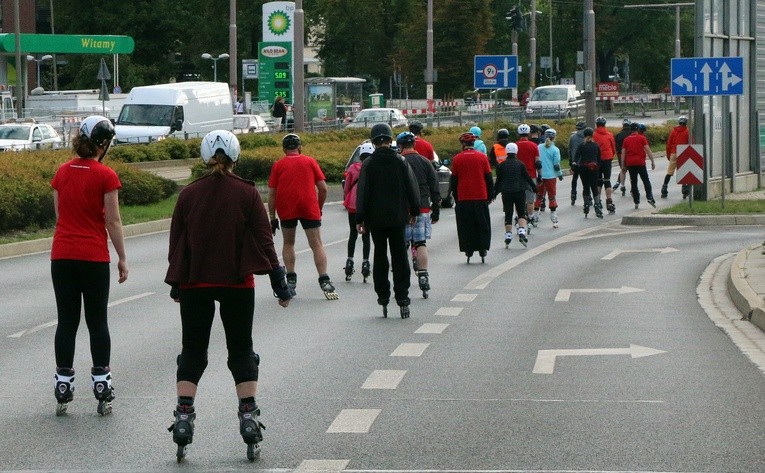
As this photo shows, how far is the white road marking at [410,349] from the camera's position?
11521 millimetres

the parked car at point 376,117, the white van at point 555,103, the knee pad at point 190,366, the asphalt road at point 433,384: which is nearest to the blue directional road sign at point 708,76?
the asphalt road at point 433,384

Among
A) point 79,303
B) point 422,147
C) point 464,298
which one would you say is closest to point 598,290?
point 464,298

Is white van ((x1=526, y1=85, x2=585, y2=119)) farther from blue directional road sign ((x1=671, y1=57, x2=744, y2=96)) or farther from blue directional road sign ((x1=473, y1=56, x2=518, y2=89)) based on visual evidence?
blue directional road sign ((x1=671, y1=57, x2=744, y2=96))

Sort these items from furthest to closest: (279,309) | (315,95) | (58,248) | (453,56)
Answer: (453,56)
(315,95)
(279,309)
(58,248)

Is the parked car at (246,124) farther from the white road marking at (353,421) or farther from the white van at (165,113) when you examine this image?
the white road marking at (353,421)

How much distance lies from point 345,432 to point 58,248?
6.66 ft

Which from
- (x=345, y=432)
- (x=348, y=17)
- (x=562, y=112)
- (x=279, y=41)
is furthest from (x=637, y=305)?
(x=348, y=17)

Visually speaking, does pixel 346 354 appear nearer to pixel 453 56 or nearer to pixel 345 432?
pixel 345 432

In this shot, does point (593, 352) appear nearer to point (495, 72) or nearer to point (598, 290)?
point (598, 290)

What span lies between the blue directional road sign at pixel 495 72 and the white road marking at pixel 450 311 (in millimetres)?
25893

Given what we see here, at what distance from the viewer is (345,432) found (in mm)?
8258

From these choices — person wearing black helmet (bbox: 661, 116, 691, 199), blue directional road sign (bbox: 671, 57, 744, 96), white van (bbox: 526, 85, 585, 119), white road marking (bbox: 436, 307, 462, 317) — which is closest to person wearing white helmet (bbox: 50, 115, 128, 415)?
white road marking (bbox: 436, 307, 462, 317)

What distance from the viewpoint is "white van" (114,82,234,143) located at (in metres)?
46.8

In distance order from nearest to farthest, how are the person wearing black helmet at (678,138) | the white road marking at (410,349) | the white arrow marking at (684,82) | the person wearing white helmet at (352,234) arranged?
the white road marking at (410,349)
the person wearing white helmet at (352,234)
the white arrow marking at (684,82)
the person wearing black helmet at (678,138)
